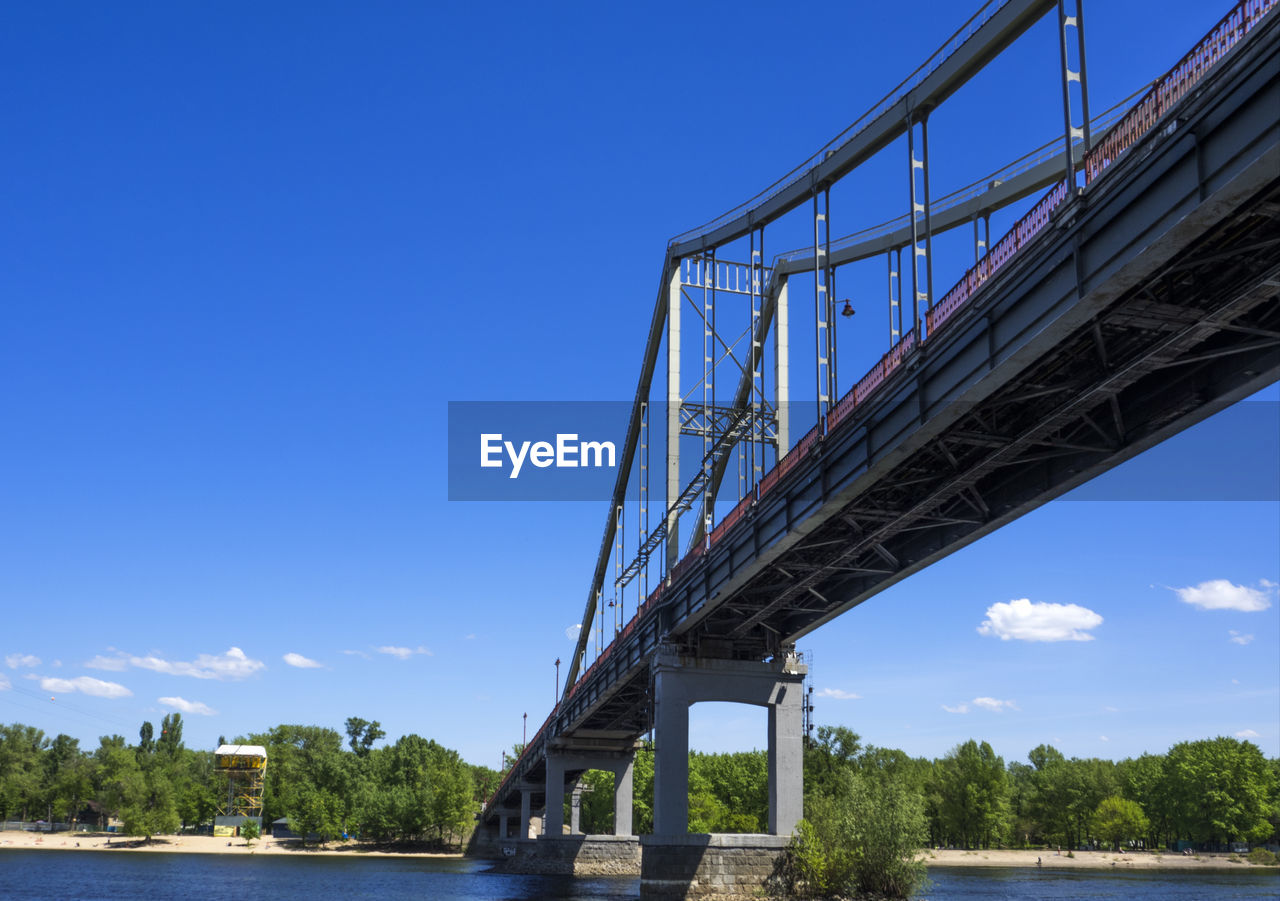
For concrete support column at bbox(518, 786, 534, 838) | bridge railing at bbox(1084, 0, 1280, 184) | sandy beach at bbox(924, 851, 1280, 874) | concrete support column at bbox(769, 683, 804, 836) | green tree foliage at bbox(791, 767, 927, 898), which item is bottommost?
sandy beach at bbox(924, 851, 1280, 874)

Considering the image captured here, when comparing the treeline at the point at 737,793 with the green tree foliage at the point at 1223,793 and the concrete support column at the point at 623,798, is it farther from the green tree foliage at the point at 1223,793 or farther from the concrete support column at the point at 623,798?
the concrete support column at the point at 623,798

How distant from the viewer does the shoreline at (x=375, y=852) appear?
4505 inches

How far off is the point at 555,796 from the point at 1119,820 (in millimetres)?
73740

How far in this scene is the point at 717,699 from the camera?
52.0m

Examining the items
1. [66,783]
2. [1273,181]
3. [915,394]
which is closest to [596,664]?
[915,394]

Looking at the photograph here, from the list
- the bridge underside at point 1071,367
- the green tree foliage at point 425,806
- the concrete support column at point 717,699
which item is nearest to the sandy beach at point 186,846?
the green tree foliage at point 425,806

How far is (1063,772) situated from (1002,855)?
18822mm

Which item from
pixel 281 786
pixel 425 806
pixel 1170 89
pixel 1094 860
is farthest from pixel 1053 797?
pixel 1170 89

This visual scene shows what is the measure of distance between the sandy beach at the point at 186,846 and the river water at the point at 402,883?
55.7ft

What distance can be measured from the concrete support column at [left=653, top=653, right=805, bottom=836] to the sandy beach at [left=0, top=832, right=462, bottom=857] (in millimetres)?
89701

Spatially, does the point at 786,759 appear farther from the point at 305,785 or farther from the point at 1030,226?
the point at 305,785

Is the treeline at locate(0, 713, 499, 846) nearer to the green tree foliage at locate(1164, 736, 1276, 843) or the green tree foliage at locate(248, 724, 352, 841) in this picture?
the green tree foliage at locate(248, 724, 352, 841)

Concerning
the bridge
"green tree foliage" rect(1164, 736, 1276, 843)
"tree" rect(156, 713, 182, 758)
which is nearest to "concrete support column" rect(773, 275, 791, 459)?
the bridge

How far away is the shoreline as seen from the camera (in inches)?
4505
